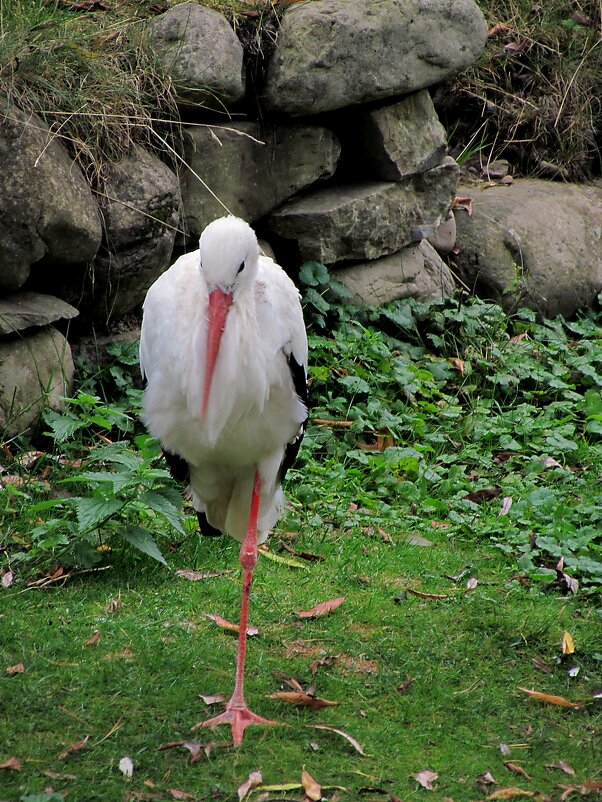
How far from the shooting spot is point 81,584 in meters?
4.39

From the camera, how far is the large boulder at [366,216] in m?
6.59

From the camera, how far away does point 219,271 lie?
335 centimetres

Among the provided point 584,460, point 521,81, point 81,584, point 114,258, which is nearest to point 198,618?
point 81,584

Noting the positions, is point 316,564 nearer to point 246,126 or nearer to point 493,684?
point 493,684

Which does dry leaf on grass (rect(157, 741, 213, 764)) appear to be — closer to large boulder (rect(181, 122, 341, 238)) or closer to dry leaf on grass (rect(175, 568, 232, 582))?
dry leaf on grass (rect(175, 568, 232, 582))

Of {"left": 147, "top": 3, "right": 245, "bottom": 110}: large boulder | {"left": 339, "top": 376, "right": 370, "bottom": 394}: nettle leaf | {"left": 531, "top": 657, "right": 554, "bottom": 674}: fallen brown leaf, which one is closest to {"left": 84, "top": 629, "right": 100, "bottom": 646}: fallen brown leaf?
{"left": 531, "top": 657, "right": 554, "bottom": 674}: fallen brown leaf

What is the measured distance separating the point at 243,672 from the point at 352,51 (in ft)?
12.9

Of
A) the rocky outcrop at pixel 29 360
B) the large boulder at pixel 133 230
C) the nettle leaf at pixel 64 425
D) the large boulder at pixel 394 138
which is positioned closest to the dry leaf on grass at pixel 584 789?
the nettle leaf at pixel 64 425

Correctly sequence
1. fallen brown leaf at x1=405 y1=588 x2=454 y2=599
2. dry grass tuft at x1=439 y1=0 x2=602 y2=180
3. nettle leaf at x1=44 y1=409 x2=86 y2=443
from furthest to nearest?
dry grass tuft at x1=439 y1=0 x2=602 y2=180
nettle leaf at x1=44 y1=409 x2=86 y2=443
fallen brown leaf at x1=405 y1=588 x2=454 y2=599

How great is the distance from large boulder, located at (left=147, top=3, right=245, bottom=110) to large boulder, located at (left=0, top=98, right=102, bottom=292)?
3.07ft

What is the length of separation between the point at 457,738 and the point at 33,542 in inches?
79.7

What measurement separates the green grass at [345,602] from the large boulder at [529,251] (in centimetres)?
134

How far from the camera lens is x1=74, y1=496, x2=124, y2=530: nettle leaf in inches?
163

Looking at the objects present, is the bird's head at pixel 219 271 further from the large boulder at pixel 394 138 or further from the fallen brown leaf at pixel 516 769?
the large boulder at pixel 394 138
